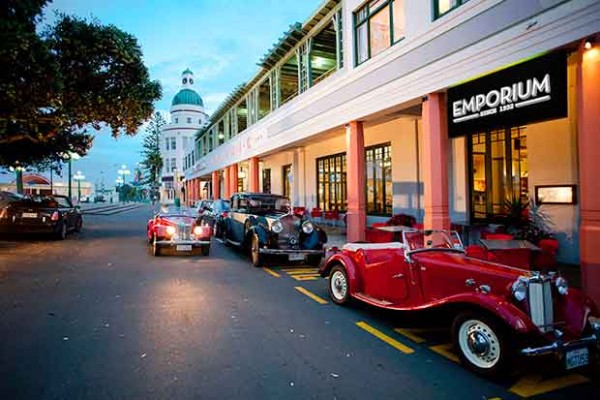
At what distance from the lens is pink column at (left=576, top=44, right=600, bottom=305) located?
5.91 metres

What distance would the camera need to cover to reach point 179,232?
11.2m

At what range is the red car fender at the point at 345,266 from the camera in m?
5.95

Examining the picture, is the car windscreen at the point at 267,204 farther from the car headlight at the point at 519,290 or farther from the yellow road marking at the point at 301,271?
the car headlight at the point at 519,290

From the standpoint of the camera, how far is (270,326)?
5.30 metres

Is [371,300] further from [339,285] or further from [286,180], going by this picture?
[286,180]

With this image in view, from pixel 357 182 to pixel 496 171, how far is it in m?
4.01

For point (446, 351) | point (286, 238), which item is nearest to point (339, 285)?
point (446, 351)

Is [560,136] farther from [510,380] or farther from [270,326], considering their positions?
[270,326]

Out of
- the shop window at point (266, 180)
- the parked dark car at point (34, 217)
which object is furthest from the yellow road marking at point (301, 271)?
the shop window at point (266, 180)

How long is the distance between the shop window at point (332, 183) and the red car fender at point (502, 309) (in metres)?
14.8

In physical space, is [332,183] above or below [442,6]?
below

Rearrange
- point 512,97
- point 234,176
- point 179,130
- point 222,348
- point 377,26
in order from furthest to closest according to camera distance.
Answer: point 179,130 → point 234,176 → point 377,26 → point 512,97 → point 222,348

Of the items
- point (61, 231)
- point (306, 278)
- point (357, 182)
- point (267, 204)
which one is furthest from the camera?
point (61, 231)

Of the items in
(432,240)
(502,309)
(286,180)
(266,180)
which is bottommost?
(502,309)
